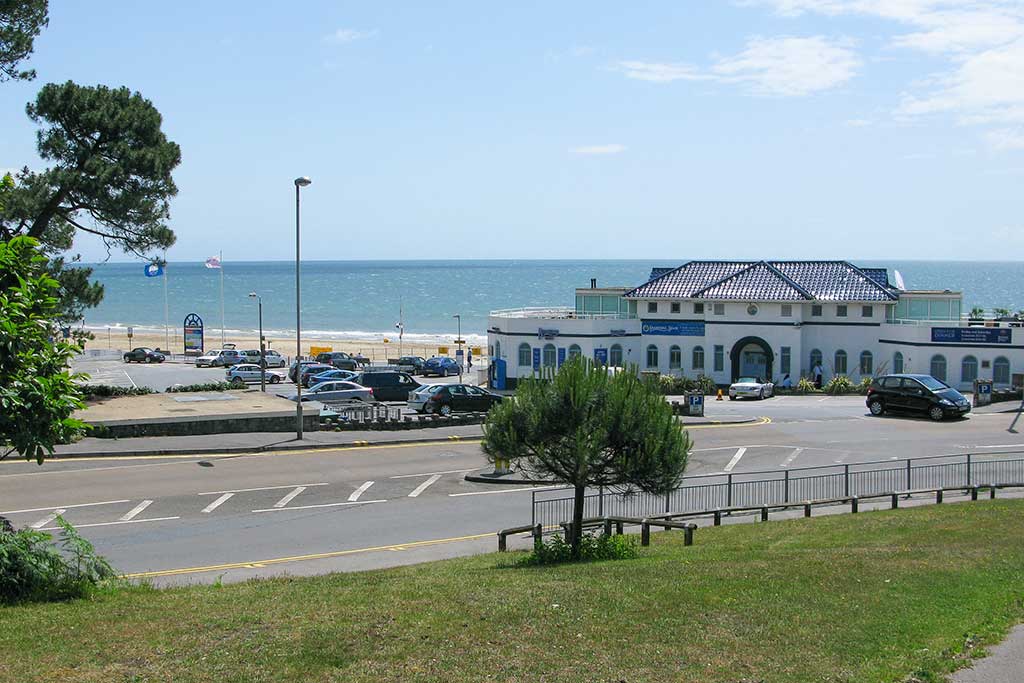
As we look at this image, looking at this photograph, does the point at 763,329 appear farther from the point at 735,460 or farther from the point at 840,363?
the point at 735,460

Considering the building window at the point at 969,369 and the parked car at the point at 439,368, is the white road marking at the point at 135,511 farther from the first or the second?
the parked car at the point at 439,368

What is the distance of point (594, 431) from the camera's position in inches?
697

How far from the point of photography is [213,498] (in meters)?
25.5

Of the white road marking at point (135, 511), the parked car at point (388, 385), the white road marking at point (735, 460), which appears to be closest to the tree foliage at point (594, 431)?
the white road marking at point (135, 511)

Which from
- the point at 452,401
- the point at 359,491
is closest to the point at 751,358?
the point at 452,401

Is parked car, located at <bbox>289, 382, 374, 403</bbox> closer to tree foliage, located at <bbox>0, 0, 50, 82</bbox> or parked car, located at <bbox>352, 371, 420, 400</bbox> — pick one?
parked car, located at <bbox>352, 371, 420, 400</bbox>

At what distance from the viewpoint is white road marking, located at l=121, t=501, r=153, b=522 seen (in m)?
23.3

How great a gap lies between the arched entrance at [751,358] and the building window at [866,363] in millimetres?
4685

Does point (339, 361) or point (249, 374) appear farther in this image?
point (339, 361)

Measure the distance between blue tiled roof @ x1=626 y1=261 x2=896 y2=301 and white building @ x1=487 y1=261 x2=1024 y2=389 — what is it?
0.19 feet

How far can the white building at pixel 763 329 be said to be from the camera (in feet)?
177

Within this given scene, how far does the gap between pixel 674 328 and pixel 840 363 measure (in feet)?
30.2

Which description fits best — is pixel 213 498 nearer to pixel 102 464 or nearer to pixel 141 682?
pixel 102 464

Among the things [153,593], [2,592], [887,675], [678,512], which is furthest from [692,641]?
[678,512]
